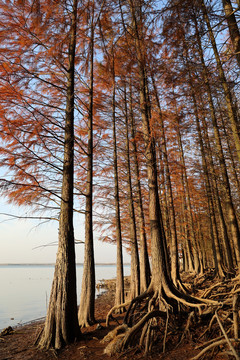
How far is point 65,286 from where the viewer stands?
5652mm

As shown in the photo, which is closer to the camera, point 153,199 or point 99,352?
point 99,352

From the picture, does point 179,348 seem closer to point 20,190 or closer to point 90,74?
point 20,190

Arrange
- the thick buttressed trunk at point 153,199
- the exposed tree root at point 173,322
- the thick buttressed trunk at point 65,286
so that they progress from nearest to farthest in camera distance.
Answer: the exposed tree root at point 173,322, the thick buttressed trunk at point 65,286, the thick buttressed trunk at point 153,199

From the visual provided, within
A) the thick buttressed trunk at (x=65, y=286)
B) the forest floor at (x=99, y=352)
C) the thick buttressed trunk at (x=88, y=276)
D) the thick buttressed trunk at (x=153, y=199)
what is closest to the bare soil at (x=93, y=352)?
the forest floor at (x=99, y=352)

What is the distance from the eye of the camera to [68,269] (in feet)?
19.0

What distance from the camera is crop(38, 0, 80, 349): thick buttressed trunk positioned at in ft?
17.6

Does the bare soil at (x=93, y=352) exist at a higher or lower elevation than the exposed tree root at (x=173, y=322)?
lower

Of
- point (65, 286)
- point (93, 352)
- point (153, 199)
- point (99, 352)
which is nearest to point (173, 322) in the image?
point (99, 352)

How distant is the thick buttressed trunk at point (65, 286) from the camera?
5.38 meters

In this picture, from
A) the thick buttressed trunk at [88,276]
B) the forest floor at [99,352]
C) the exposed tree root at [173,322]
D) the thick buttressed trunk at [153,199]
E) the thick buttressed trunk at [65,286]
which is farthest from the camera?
the thick buttressed trunk at [88,276]

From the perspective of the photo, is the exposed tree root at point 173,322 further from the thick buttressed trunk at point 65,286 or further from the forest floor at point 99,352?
the thick buttressed trunk at point 65,286

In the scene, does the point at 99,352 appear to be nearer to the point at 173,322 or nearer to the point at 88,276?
the point at 173,322

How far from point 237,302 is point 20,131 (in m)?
6.77

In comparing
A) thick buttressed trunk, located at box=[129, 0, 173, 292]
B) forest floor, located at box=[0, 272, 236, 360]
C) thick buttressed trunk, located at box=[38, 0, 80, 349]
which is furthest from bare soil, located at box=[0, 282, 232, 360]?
thick buttressed trunk, located at box=[129, 0, 173, 292]
